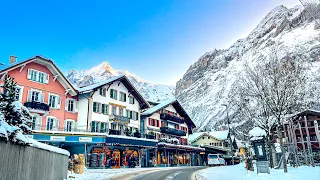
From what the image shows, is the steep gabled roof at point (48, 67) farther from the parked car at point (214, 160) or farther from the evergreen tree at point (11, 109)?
the parked car at point (214, 160)

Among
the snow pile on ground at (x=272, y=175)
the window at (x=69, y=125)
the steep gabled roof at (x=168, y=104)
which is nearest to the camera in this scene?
the snow pile on ground at (x=272, y=175)

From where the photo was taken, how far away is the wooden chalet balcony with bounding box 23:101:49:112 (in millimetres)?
31825

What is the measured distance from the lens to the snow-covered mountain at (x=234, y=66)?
121 metres

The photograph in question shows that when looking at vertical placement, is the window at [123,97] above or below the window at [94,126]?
above

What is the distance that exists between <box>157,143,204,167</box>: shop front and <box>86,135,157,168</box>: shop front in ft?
7.85

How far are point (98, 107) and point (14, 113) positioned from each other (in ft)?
95.3

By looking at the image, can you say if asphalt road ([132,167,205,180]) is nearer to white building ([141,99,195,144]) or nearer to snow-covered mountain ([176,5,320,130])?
white building ([141,99,195,144])

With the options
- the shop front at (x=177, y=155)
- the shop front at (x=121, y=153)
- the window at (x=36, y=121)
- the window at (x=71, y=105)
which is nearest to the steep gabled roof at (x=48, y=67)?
the window at (x=71, y=105)

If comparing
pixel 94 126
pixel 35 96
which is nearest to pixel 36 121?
pixel 35 96

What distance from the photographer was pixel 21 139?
32.0ft

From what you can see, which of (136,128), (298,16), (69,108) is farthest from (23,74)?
(298,16)

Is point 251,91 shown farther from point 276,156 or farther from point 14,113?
point 14,113

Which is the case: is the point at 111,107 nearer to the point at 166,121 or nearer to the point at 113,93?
the point at 113,93

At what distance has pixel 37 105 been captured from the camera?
32.5 metres
